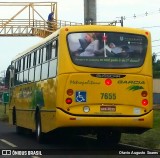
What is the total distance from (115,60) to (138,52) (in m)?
0.72

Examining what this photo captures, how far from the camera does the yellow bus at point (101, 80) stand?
17.0 meters

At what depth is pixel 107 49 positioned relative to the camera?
57.1ft

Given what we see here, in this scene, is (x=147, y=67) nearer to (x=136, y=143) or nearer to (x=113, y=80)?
(x=113, y=80)

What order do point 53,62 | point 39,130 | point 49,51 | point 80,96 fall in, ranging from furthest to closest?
point 39,130, point 49,51, point 53,62, point 80,96

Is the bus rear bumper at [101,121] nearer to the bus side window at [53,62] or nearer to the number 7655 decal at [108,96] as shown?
the number 7655 decal at [108,96]

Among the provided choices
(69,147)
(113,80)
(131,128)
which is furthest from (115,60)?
(69,147)

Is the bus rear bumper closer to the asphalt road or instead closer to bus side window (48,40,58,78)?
the asphalt road

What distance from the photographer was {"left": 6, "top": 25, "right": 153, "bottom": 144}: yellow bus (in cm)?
1703

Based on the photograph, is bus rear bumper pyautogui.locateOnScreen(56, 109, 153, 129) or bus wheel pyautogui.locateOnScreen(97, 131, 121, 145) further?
bus wheel pyautogui.locateOnScreen(97, 131, 121, 145)

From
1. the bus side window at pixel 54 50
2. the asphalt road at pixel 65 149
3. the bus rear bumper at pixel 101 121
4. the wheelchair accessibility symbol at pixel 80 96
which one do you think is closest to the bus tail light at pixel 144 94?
the bus rear bumper at pixel 101 121

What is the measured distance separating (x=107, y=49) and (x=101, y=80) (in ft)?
2.95

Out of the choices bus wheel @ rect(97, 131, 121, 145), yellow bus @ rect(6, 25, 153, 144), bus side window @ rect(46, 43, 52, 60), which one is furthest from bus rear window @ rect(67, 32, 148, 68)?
bus wheel @ rect(97, 131, 121, 145)

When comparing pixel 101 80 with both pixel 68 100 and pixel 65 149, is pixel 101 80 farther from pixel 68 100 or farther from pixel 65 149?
pixel 65 149

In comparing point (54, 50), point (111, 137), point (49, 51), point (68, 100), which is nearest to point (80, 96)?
point (68, 100)
